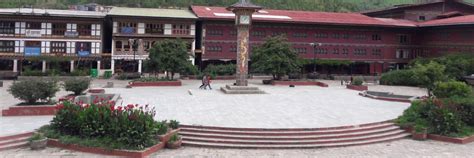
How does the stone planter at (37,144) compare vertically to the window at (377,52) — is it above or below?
below

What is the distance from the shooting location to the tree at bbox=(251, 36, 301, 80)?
3802cm

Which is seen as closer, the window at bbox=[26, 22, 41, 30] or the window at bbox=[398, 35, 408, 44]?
the window at bbox=[26, 22, 41, 30]

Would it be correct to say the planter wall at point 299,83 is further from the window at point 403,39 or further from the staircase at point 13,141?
the staircase at point 13,141

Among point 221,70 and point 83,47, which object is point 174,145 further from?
point 83,47

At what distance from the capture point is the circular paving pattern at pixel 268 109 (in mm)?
17938

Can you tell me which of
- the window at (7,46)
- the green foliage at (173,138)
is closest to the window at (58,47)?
the window at (7,46)

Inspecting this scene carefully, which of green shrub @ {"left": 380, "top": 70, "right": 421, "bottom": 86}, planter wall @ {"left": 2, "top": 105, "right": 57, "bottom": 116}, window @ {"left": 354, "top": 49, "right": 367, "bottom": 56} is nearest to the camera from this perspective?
planter wall @ {"left": 2, "top": 105, "right": 57, "bottom": 116}

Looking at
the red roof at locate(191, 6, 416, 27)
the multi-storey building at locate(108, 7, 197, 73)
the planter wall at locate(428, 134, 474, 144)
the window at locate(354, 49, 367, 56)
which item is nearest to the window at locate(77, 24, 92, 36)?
the multi-storey building at locate(108, 7, 197, 73)

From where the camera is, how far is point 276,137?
51.9 ft

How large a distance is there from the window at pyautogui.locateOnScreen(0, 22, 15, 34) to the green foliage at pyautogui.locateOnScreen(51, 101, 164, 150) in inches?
1420

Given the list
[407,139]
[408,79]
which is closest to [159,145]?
[407,139]

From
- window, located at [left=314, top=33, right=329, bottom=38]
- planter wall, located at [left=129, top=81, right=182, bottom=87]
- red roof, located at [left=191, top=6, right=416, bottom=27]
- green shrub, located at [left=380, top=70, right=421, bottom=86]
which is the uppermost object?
red roof, located at [left=191, top=6, right=416, bottom=27]

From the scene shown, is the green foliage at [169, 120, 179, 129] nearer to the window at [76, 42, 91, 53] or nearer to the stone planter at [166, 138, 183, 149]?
the stone planter at [166, 138, 183, 149]

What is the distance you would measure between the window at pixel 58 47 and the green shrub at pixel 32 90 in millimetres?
29552
